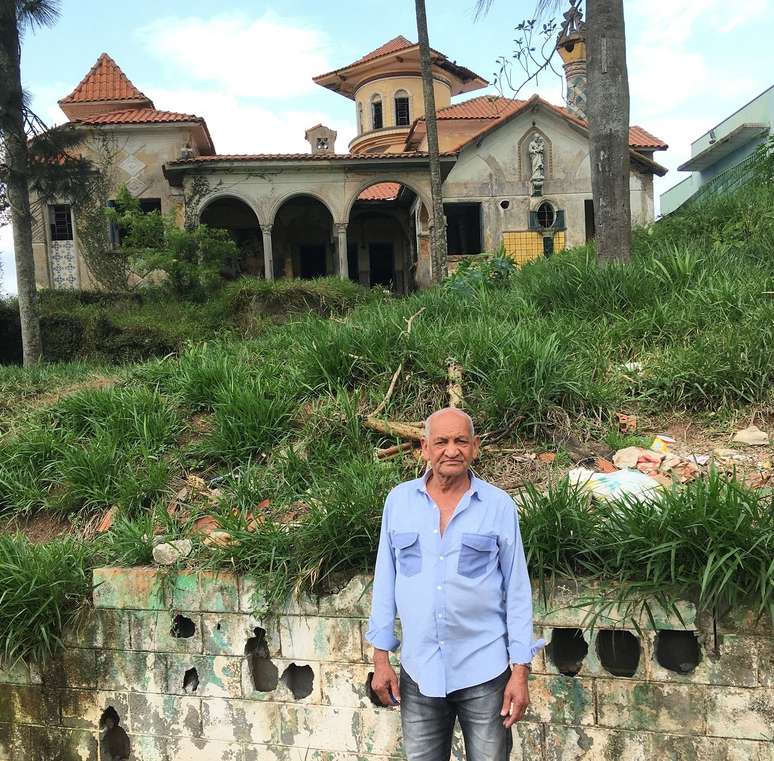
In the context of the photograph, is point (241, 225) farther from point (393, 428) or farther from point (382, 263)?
point (393, 428)

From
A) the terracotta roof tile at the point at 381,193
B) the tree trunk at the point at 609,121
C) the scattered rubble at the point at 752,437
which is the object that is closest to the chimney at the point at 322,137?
the terracotta roof tile at the point at 381,193

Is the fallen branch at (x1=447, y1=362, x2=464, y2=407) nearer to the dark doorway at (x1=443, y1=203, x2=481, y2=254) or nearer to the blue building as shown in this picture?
the dark doorway at (x1=443, y1=203, x2=481, y2=254)

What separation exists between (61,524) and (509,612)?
3.48 metres

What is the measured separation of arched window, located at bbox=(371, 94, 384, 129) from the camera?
26578 mm

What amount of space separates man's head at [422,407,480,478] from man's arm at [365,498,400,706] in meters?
0.30

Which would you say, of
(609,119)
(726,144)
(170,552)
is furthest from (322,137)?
(170,552)

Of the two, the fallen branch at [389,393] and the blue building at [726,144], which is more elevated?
the blue building at [726,144]

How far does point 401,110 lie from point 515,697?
86.6ft

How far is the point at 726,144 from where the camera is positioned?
27.3m

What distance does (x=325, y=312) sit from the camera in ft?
46.4

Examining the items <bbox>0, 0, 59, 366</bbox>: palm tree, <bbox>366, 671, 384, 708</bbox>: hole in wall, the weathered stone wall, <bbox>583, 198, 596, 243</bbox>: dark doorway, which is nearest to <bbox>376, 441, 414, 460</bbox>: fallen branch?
the weathered stone wall

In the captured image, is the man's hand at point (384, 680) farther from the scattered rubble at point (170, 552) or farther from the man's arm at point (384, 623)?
the scattered rubble at point (170, 552)

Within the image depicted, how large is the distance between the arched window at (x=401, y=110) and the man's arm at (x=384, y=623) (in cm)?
2568

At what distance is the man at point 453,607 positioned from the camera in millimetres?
2416
